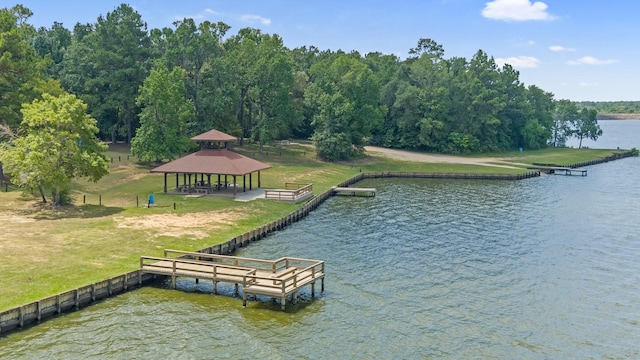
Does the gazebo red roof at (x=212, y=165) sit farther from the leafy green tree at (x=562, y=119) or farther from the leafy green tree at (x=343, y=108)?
the leafy green tree at (x=562, y=119)

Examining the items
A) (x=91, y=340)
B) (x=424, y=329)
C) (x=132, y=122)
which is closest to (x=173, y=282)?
(x=91, y=340)

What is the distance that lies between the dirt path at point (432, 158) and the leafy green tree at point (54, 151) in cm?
5985

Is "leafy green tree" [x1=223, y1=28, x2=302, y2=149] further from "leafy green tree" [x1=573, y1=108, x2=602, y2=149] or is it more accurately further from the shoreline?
"leafy green tree" [x1=573, y1=108, x2=602, y2=149]

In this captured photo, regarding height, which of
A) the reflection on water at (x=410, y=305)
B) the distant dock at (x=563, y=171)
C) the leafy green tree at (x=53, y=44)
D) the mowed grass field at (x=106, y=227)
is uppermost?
the leafy green tree at (x=53, y=44)

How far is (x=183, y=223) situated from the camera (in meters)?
42.1

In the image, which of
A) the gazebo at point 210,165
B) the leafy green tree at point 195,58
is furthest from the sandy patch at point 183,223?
the leafy green tree at point 195,58

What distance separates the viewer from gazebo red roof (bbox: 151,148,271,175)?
53.0 meters

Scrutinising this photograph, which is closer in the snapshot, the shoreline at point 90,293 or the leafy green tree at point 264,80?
the shoreline at point 90,293

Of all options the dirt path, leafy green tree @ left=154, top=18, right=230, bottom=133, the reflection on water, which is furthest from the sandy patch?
the dirt path

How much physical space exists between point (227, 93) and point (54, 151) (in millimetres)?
40092

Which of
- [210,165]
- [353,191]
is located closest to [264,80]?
[353,191]

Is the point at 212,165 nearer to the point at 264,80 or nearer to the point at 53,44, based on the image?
the point at 264,80

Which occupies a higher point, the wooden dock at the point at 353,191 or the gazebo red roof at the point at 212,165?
the gazebo red roof at the point at 212,165

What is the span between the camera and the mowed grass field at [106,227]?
2903 cm
